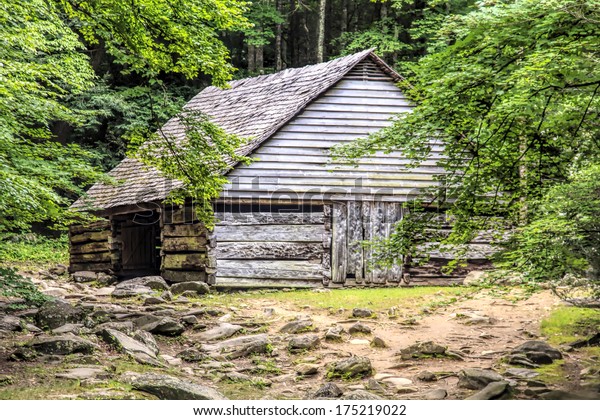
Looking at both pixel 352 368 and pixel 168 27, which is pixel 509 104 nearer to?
pixel 352 368

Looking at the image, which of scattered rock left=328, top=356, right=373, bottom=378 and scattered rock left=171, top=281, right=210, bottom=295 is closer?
scattered rock left=328, top=356, right=373, bottom=378

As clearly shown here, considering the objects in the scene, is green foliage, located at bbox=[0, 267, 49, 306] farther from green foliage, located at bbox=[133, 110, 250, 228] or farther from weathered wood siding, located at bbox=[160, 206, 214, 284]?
weathered wood siding, located at bbox=[160, 206, 214, 284]

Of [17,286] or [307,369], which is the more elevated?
[17,286]

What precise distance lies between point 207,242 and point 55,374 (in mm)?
8686

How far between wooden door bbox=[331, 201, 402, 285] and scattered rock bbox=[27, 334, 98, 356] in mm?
8352

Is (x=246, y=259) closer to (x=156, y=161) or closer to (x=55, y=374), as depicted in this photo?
(x=156, y=161)

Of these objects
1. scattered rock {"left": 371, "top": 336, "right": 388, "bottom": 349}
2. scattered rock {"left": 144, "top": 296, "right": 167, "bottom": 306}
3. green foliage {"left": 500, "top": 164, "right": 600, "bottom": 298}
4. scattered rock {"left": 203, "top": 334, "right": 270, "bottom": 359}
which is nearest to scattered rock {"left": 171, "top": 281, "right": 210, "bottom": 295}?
scattered rock {"left": 144, "top": 296, "right": 167, "bottom": 306}

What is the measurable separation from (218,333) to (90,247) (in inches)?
397

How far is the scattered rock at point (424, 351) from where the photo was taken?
967 cm

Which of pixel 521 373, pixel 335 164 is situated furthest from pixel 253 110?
pixel 521 373

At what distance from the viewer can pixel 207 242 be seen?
52.5 feet

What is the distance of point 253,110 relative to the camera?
18812 millimetres

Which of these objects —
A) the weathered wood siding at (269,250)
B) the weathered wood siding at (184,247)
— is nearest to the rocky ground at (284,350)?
the weathered wood siding at (269,250)

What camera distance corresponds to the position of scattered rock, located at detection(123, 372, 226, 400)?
692cm
